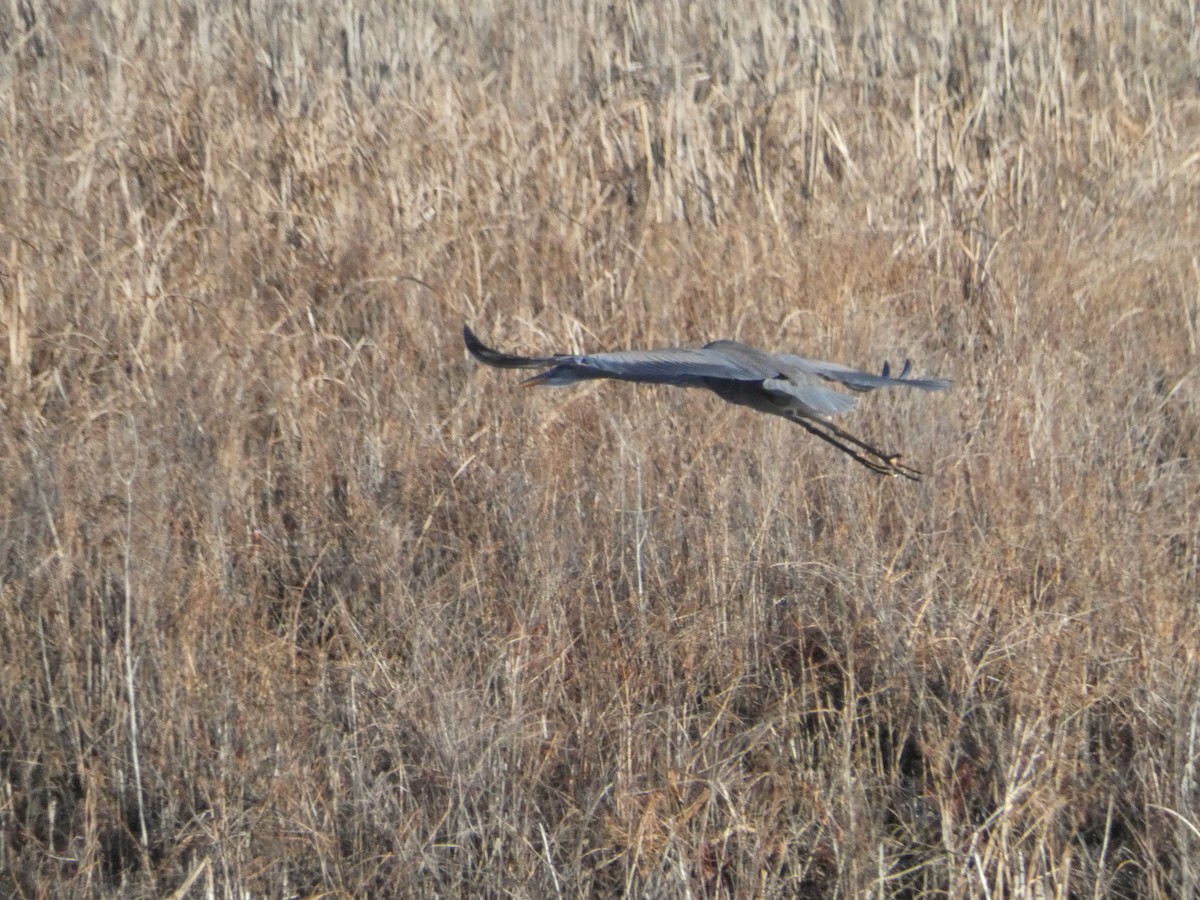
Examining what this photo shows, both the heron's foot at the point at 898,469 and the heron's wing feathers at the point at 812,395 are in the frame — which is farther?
the heron's foot at the point at 898,469

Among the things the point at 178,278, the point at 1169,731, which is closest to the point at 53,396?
the point at 178,278

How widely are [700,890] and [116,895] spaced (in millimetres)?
917

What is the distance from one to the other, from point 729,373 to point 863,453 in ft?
4.18

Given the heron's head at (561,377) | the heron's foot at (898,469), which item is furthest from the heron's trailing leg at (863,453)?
the heron's head at (561,377)

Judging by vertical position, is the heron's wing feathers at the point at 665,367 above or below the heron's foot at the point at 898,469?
above

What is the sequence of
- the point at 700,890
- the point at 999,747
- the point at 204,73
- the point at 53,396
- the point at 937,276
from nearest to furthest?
the point at 700,890 → the point at 999,747 → the point at 53,396 → the point at 937,276 → the point at 204,73

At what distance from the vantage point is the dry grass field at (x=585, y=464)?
2453 mm

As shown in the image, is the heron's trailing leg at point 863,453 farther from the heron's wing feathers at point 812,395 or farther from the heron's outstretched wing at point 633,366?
the heron's outstretched wing at point 633,366

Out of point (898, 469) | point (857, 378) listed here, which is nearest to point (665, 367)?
point (857, 378)

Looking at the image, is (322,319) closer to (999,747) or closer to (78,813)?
(78,813)

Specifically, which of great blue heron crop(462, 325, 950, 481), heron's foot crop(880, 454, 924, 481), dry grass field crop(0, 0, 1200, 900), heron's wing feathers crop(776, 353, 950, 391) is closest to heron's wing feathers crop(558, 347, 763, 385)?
great blue heron crop(462, 325, 950, 481)

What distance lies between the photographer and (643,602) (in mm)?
2947

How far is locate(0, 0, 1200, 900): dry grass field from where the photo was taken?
2453 millimetres

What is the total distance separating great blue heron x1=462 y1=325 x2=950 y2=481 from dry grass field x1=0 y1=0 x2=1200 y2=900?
0.52 meters
